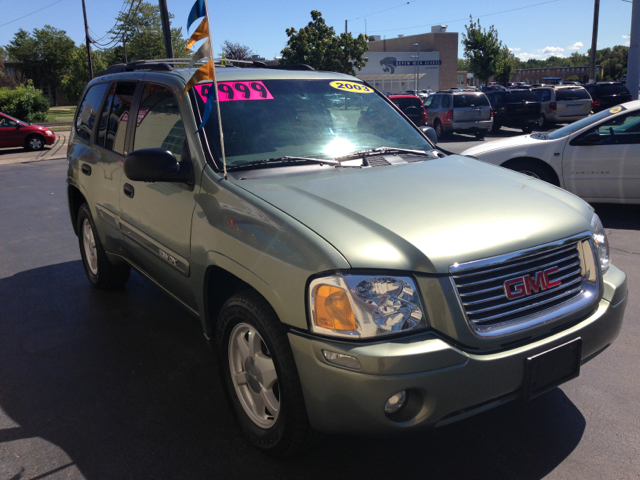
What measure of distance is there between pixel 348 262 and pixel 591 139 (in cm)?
622

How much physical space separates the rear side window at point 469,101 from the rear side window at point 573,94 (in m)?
2.98

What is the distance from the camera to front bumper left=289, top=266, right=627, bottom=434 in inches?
83.5

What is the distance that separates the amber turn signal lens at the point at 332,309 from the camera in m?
2.20

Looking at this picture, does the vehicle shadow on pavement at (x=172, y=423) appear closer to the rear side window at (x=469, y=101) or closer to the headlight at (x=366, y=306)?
the headlight at (x=366, y=306)

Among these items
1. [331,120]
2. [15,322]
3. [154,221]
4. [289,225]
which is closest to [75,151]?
[15,322]

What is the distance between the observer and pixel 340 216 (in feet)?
8.14

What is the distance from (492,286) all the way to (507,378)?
0.38 meters

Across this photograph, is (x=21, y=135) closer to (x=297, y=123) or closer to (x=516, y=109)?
(x=516, y=109)

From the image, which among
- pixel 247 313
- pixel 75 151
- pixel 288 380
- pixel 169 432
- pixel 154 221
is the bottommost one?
pixel 169 432

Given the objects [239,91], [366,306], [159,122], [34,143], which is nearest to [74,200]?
[159,122]

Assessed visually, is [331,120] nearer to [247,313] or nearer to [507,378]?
[247,313]

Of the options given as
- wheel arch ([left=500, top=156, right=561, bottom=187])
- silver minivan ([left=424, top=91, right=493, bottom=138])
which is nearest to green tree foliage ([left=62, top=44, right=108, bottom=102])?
silver minivan ([left=424, top=91, right=493, bottom=138])

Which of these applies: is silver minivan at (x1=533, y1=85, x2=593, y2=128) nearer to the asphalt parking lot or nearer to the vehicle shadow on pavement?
the asphalt parking lot

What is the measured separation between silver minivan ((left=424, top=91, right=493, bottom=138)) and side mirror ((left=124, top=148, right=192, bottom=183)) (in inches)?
725
